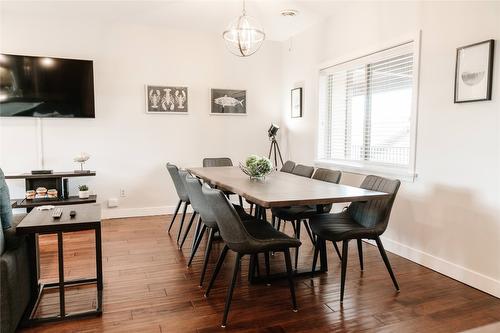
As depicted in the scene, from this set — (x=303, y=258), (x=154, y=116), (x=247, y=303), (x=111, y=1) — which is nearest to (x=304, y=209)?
(x=303, y=258)

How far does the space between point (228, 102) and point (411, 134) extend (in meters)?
2.89

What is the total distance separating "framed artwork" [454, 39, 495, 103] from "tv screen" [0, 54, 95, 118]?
4156 millimetres

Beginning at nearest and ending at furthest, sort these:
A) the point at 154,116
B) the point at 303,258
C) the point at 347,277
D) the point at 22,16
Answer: the point at 347,277 → the point at 303,258 → the point at 22,16 → the point at 154,116

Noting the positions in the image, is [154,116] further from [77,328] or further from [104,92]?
[77,328]

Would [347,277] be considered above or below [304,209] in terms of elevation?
below

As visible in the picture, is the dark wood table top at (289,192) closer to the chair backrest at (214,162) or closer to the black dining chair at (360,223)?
the black dining chair at (360,223)

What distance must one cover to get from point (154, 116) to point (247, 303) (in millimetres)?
3387

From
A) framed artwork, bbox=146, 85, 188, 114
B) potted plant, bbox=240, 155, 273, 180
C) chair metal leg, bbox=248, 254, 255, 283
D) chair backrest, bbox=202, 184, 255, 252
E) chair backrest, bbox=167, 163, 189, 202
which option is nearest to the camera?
chair backrest, bbox=202, 184, 255, 252

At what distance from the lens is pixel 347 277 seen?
9.57 feet

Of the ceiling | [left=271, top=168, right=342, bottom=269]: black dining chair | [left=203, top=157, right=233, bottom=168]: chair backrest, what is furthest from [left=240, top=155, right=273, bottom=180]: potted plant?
the ceiling

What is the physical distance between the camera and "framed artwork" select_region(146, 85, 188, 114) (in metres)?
5.03

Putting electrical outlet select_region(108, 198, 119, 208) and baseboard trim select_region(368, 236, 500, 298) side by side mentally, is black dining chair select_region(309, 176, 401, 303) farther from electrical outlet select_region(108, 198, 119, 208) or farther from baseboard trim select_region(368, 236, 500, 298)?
electrical outlet select_region(108, 198, 119, 208)

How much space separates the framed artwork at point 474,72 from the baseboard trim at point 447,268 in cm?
131

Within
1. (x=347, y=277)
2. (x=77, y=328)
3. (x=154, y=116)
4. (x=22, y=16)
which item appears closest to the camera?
(x=77, y=328)
